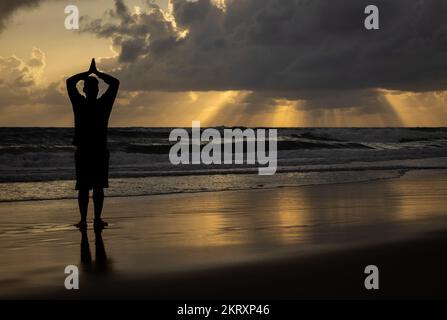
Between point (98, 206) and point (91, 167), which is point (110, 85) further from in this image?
point (98, 206)

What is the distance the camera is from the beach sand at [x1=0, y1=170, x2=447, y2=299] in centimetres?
532

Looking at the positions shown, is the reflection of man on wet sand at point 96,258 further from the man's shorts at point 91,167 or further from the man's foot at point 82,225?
the man's shorts at point 91,167

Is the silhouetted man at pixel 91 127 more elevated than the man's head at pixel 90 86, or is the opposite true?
the man's head at pixel 90 86

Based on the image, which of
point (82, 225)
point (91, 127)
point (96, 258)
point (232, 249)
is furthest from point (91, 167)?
point (232, 249)

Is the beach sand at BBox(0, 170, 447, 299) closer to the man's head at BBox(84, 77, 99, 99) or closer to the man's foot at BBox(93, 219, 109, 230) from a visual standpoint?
the man's foot at BBox(93, 219, 109, 230)

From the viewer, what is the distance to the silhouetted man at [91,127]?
846cm

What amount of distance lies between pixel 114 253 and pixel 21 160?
2567cm

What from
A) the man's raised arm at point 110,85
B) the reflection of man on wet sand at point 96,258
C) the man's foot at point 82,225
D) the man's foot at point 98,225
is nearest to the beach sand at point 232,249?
the reflection of man on wet sand at point 96,258

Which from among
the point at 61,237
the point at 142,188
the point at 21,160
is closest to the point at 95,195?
the point at 61,237

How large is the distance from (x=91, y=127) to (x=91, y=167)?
0.52 meters

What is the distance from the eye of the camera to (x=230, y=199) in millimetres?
12914

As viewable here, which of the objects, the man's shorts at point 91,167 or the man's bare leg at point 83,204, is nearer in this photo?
the man's shorts at point 91,167

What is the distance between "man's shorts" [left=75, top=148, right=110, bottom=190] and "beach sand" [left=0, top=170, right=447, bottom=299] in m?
0.68
